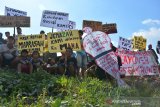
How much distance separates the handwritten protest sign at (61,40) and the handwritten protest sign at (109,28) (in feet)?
9.32

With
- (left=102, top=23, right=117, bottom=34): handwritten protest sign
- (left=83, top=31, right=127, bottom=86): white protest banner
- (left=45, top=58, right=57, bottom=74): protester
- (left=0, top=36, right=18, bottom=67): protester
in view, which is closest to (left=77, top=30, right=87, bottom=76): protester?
(left=45, top=58, right=57, bottom=74): protester

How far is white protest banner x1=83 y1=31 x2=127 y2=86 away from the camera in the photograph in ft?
42.5

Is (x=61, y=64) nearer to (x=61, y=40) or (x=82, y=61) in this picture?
(x=82, y=61)

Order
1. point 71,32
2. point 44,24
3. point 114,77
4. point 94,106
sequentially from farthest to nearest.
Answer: point 44,24
point 71,32
point 114,77
point 94,106

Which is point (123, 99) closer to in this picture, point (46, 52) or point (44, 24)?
point (46, 52)

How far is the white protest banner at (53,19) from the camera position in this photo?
1848 centimetres

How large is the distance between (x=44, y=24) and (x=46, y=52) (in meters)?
2.72

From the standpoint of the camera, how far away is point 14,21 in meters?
16.8

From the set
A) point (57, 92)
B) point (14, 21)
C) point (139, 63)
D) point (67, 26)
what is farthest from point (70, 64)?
point (67, 26)

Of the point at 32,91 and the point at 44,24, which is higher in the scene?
the point at 44,24

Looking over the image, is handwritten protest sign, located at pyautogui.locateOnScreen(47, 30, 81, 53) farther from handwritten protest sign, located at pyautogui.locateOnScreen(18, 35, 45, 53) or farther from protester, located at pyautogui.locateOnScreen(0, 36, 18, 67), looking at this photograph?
protester, located at pyautogui.locateOnScreen(0, 36, 18, 67)

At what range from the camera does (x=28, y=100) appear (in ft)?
25.4

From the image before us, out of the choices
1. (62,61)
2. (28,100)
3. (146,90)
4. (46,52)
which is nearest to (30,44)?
(46,52)

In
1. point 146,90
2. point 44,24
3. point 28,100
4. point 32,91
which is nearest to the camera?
point 28,100
